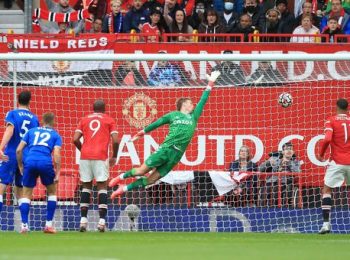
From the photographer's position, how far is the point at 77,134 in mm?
17969

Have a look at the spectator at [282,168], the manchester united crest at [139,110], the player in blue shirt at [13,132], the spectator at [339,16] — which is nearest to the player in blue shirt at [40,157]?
the player in blue shirt at [13,132]

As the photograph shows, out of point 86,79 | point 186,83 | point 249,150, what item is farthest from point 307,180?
point 86,79

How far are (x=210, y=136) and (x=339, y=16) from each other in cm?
375

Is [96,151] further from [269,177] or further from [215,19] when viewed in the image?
[215,19]

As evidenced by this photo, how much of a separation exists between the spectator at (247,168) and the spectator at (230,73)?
3.69ft

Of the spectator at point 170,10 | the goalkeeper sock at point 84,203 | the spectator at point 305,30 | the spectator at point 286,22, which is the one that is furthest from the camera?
the spectator at point 170,10

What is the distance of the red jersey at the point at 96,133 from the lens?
17.9 m

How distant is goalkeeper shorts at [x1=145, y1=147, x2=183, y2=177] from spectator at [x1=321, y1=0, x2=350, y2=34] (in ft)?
18.9

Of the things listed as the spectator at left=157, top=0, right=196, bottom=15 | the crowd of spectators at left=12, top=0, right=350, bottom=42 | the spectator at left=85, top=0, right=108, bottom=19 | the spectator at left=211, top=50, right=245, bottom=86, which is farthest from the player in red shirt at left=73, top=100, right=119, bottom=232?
the spectator at left=85, top=0, right=108, bottom=19

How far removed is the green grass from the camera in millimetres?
12898

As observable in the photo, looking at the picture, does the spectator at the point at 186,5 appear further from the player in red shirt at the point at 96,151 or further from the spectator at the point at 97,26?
the player in red shirt at the point at 96,151

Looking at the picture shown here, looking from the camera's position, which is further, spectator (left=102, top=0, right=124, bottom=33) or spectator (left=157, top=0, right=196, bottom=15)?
spectator (left=157, top=0, right=196, bottom=15)

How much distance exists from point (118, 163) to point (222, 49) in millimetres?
2645

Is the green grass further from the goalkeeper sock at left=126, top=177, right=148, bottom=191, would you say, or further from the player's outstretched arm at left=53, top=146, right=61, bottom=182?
the player's outstretched arm at left=53, top=146, right=61, bottom=182
